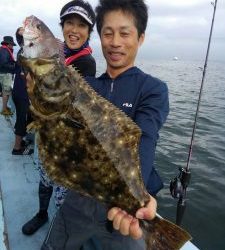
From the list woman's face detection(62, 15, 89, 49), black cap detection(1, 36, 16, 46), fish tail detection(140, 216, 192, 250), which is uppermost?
woman's face detection(62, 15, 89, 49)

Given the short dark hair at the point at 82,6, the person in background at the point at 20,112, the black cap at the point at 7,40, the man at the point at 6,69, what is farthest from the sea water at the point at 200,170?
the black cap at the point at 7,40

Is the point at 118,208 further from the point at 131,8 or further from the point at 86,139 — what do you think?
the point at 131,8

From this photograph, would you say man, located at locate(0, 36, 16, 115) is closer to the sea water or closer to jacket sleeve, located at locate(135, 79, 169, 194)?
the sea water

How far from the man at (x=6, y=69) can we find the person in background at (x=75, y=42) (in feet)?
21.3

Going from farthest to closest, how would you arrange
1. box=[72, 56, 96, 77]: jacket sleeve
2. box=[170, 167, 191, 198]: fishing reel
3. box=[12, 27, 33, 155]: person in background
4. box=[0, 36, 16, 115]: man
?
box=[0, 36, 16, 115]: man < box=[12, 27, 33, 155]: person in background < box=[170, 167, 191, 198]: fishing reel < box=[72, 56, 96, 77]: jacket sleeve

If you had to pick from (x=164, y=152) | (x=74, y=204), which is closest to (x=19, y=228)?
(x=74, y=204)

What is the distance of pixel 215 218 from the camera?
29.5 feet

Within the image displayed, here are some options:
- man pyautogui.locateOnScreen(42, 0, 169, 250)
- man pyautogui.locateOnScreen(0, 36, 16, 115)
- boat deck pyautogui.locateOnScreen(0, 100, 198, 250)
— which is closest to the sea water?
boat deck pyautogui.locateOnScreen(0, 100, 198, 250)

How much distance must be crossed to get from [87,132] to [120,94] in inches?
31.1

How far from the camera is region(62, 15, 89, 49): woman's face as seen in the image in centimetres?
463

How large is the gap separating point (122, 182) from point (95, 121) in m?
0.53

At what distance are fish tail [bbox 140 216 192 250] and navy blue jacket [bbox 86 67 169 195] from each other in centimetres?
39

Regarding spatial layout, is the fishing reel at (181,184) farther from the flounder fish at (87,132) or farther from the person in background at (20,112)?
the person in background at (20,112)

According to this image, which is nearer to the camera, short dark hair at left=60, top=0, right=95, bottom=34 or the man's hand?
the man's hand
